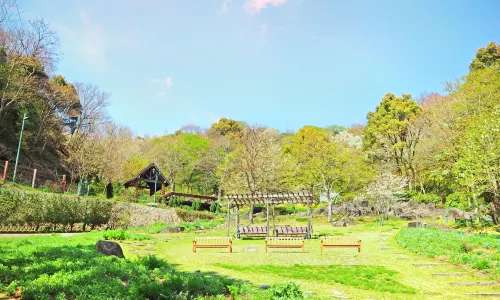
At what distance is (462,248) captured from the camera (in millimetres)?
12922

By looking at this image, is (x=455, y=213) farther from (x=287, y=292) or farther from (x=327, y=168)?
(x=287, y=292)

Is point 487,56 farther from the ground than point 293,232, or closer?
farther from the ground

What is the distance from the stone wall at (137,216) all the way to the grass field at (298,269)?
9.99 meters

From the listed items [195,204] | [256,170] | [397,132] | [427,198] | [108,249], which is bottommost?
[108,249]

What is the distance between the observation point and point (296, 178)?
38250mm

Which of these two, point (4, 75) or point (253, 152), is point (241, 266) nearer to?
point (253, 152)

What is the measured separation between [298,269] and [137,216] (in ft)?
71.1

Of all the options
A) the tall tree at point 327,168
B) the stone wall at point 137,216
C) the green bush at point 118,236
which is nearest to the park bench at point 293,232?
the green bush at point 118,236

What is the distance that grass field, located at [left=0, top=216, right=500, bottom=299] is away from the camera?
7517 millimetres

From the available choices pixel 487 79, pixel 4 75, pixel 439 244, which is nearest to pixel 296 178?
pixel 487 79

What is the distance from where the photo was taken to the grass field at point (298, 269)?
752 cm

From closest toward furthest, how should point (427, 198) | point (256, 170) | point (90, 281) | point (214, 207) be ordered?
point (90, 281), point (256, 170), point (427, 198), point (214, 207)

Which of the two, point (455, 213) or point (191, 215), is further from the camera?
point (191, 215)

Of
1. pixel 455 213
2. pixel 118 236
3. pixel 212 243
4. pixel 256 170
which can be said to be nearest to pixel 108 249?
pixel 212 243
